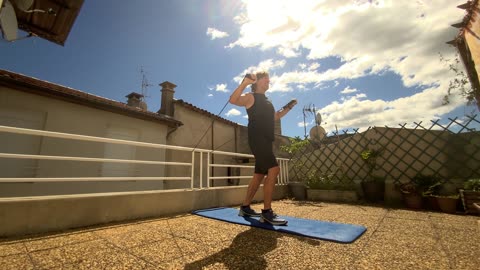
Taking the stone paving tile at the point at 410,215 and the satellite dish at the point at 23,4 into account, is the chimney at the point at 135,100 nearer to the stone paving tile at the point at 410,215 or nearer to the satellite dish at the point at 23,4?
the satellite dish at the point at 23,4

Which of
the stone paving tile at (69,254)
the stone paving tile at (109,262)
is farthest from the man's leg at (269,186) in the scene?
the stone paving tile at (69,254)

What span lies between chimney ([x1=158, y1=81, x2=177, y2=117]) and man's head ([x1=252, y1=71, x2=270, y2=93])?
5801 millimetres

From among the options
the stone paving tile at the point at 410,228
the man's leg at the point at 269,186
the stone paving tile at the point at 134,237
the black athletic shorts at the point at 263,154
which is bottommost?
the stone paving tile at the point at 410,228

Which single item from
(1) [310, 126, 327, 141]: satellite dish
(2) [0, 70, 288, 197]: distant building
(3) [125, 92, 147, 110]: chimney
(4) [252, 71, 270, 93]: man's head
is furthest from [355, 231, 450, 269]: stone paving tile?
(3) [125, 92, 147, 110]: chimney

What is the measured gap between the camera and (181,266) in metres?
1.14

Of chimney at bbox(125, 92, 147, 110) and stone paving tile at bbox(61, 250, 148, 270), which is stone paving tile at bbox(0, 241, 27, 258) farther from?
chimney at bbox(125, 92, 147, 110)

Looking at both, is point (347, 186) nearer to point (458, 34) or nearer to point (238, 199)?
point (238, 199)

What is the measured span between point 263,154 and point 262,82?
0.83 metres

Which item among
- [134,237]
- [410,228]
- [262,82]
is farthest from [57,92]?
[410,228]

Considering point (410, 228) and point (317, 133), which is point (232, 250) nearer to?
point (410, 228)

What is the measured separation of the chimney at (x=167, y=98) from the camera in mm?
7652

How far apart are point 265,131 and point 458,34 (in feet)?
17.7

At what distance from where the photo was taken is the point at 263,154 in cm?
221

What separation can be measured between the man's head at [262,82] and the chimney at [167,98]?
5.80 metres
